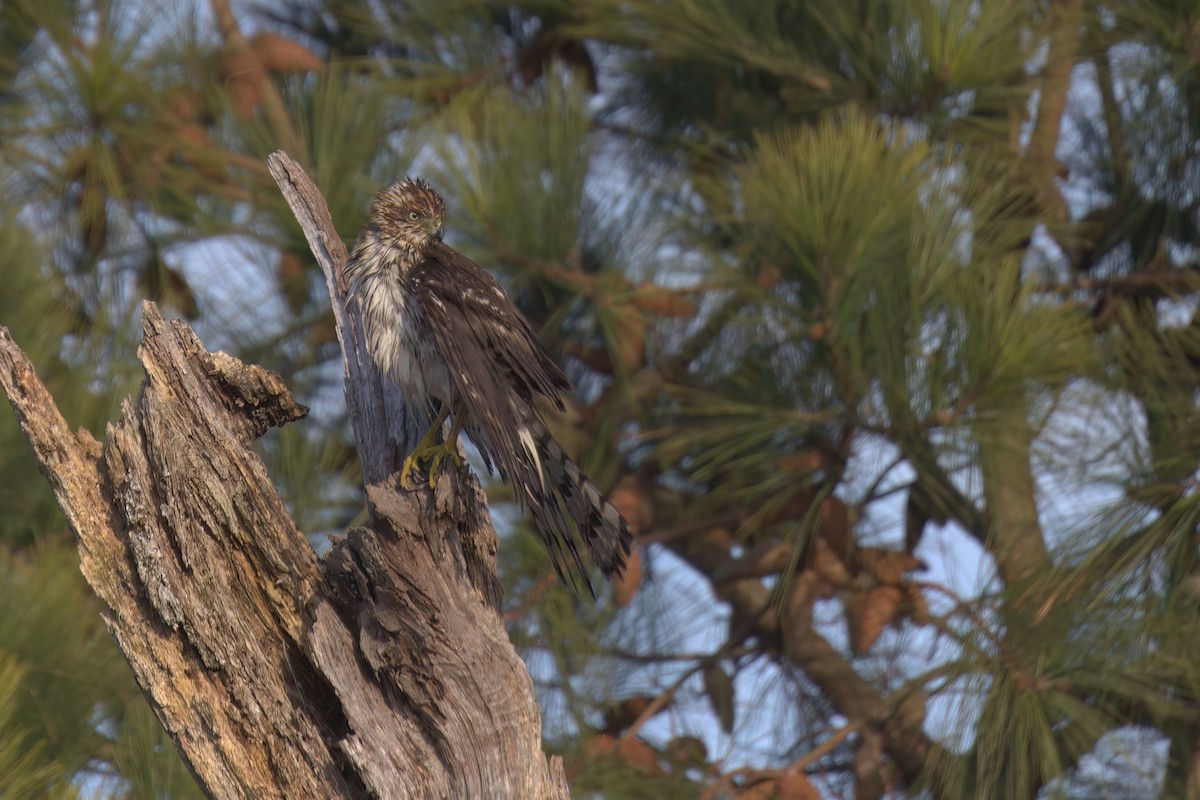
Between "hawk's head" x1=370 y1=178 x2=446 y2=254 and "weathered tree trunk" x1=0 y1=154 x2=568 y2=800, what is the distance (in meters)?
1.12

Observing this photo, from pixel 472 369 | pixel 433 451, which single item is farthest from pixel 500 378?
pixel 433 451

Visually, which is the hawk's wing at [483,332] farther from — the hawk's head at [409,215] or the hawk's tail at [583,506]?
the hawk's head at [409,215]

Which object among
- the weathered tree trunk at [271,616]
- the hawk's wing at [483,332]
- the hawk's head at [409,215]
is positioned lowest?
the weathered tree trunk at [271,616]

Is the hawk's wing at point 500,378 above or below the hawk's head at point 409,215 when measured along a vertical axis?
below

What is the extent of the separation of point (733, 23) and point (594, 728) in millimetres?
2590

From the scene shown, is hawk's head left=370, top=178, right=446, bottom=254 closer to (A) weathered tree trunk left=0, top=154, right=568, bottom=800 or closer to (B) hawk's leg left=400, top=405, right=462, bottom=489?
(B) hawk's leg left=400, top=405, right=462, bottom=489

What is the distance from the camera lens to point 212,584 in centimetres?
284

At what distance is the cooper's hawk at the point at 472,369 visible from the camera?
3.30m

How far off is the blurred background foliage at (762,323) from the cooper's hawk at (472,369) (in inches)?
37.1

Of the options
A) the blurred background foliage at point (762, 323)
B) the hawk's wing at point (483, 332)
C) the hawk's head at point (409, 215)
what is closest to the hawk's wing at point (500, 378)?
the hawk's wing at point (483, 332)

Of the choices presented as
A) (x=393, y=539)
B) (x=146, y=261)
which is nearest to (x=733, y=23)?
(x=146, y=261)

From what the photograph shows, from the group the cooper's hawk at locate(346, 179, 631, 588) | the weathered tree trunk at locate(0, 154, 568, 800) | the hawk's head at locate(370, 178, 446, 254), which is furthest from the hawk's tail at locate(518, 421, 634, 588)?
the hawk's head at locate(370, 178, 446, 254)

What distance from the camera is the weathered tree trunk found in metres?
2.78

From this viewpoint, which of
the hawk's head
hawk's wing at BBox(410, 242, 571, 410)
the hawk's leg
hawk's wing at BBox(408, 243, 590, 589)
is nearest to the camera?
hawk's wing at BBox(408, 243, 590, 589)
